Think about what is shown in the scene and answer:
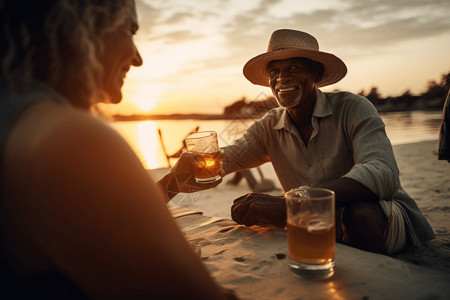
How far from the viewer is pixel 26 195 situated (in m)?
0.73

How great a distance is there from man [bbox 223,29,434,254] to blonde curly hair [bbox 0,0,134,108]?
1567 mm

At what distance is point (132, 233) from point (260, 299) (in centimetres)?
83

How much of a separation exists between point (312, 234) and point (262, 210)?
2.78ft

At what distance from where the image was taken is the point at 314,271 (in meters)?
1.41

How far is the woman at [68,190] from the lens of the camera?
72 cm

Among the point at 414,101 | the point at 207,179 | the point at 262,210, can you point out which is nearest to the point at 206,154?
the point at 207,179

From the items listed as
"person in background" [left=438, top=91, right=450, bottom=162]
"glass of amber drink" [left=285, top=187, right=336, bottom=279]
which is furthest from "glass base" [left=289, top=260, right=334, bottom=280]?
"person in background" [left=438, top=91, right=450, bottom=162]

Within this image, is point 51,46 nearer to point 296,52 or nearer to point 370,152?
point 370,152

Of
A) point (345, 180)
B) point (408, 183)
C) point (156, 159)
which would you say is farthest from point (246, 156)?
point (156, 159)

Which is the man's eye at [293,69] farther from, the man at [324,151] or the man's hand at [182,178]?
the man's hand at [182,178]

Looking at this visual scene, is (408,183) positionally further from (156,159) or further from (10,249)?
(156,159)

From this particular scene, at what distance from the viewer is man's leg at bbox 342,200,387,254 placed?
2.21 metres

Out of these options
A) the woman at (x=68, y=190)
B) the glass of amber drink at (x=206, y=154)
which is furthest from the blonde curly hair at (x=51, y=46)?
the glass of amber drink at (x=206, y=154)

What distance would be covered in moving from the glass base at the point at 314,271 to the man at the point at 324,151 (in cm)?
71
